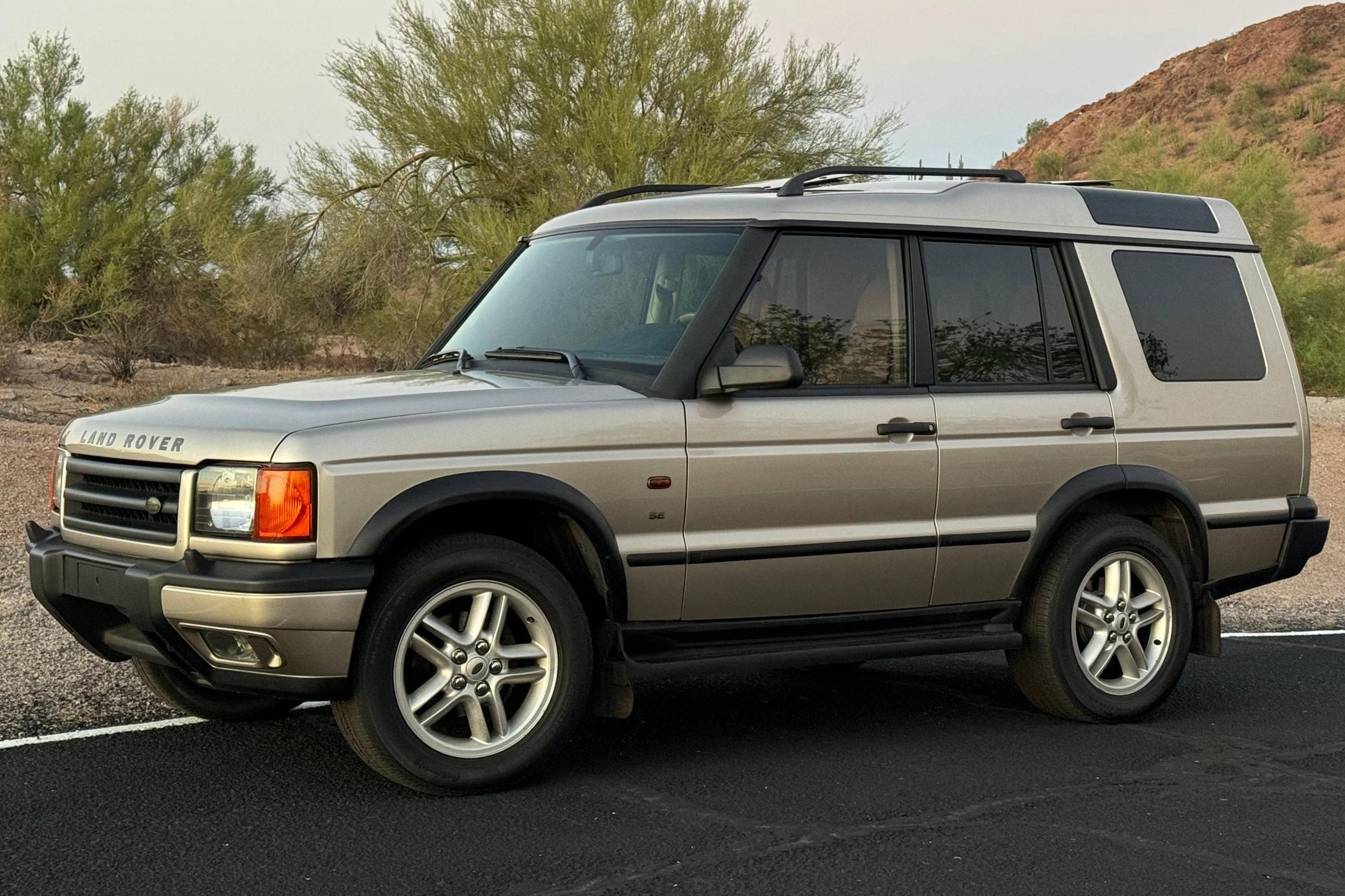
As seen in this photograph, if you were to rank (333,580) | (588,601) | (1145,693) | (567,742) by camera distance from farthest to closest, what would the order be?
(1145,693), (567,742), (588,601), (333,580)

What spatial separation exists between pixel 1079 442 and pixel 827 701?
5.38 feet

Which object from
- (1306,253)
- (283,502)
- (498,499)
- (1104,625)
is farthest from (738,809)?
(1306,253)

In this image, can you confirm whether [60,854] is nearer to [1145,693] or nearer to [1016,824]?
[1016,824]

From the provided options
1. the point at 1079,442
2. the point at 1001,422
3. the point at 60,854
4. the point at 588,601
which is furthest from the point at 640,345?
the point at 60,854

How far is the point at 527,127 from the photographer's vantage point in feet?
78.2

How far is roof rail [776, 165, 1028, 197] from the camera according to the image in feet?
20.5

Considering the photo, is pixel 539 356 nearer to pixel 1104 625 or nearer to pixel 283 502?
pixel 283 502

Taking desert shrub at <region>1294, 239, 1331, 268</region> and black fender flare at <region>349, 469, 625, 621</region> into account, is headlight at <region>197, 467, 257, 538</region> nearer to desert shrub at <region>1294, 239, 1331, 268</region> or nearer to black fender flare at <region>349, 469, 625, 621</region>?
black fender flare at <region>349, 469, 625, 621</region>

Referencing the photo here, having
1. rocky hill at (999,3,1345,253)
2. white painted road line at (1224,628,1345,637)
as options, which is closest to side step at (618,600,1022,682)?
white painted road line at (1224,628,1345,637)

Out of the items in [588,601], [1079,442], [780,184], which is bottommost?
[588,601]

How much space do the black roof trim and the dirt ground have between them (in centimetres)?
328

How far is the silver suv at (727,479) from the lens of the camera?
5074 millimetres

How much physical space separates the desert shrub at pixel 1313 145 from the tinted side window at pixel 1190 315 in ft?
192

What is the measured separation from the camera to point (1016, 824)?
518 cm
